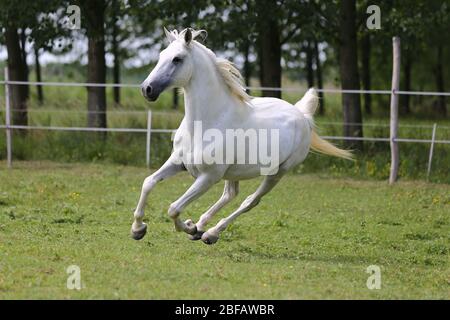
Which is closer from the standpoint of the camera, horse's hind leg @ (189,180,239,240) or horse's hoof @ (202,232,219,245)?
horse's hoof @ (202,232,219,245)

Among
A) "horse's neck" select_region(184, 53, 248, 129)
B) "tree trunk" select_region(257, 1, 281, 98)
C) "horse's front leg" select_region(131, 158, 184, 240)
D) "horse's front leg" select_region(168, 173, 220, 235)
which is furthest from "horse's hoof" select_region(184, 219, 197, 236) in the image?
"tree trunk" select_region(257, 1, 281, 98)

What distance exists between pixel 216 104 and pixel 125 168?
8.25 m

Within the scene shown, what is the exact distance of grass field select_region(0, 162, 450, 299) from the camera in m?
7.05

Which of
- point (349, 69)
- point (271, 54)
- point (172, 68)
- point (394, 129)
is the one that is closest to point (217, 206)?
point (172, 68)

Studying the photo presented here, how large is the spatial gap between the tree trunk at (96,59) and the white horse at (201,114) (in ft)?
30.2

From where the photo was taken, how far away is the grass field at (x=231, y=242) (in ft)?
23.1

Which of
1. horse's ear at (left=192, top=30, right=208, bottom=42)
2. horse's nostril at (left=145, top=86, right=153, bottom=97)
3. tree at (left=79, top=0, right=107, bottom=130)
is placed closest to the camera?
horse's nostril at (left=145, top=86, right=153, bottom=97)

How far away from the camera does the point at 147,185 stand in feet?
27.5

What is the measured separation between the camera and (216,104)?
8.60 metres

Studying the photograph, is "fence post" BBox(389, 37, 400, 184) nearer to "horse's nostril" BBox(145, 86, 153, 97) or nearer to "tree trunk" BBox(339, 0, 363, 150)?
"tree trunk" BBox(339, 0, 363, 150)

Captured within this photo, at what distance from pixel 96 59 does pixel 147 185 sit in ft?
36.4

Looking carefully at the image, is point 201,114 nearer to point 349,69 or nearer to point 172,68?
point 172,68
